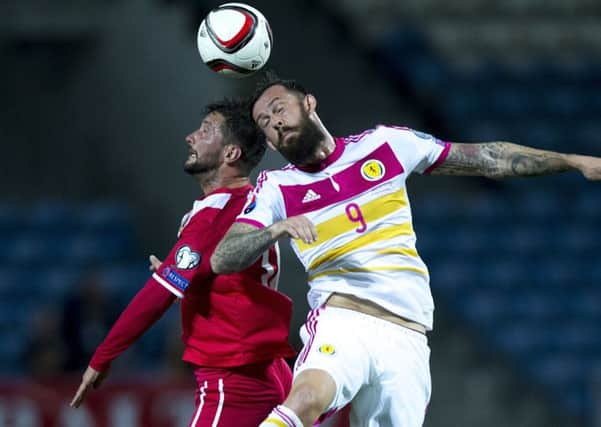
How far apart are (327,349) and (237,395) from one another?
0.55 m

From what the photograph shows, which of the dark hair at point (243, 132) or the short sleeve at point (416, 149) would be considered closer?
the short sleeve at point (416, 149)

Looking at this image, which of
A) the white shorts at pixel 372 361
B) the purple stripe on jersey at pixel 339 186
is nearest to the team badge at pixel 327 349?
the white shorts at pixel 372 361

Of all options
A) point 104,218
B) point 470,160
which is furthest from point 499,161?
point 104,218

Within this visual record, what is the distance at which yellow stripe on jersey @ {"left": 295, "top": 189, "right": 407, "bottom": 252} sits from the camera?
4.89m

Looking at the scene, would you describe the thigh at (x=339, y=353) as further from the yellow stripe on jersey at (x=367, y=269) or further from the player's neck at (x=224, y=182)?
the player's neck at (x=224, y=182)

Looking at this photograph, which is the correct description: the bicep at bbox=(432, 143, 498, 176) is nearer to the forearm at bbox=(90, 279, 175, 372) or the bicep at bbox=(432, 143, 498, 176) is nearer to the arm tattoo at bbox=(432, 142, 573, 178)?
the arm tattoo at bbox=(432, 142, 573, 178)

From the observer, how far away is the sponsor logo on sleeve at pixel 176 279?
4.98 m

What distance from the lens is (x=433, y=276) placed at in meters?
10.8

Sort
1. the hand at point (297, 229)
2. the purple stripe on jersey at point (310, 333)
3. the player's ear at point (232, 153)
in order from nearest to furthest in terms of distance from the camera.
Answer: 1. the hand at point (297, 229)
2. the purple stripe on jersey at point (310, 333)
3. the player's ear at point (232, 153)

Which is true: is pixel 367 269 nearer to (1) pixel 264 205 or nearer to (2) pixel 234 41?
(1) pixel 264 205

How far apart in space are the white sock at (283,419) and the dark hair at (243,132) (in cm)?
136

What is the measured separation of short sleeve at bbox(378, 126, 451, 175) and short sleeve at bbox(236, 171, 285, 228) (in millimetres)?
528

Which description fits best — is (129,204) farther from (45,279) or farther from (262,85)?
(262,85)

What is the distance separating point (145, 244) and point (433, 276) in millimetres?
2759
